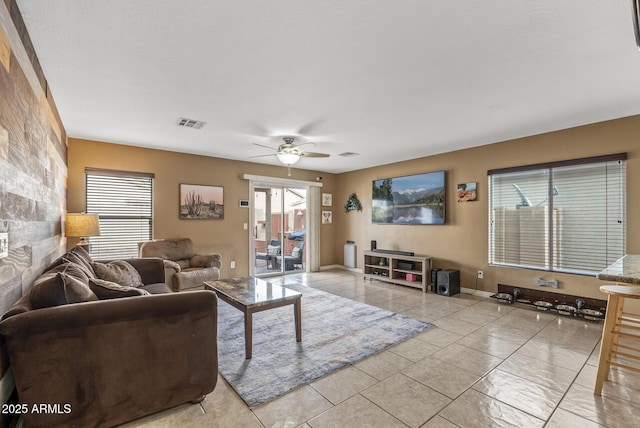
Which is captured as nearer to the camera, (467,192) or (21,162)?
(21,162)

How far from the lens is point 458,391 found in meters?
2.16

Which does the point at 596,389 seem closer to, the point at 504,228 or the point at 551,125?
the point at 504,228

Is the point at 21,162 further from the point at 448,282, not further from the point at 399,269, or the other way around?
the point at 399,269

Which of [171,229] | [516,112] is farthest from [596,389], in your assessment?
[171,229]

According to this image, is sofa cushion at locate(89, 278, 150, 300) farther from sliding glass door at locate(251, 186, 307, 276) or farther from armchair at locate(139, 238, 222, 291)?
sliding glass door at locate(251, 186, 307, 276)

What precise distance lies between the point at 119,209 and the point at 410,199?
521 cm

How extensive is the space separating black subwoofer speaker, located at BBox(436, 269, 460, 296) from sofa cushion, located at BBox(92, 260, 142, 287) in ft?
14.5

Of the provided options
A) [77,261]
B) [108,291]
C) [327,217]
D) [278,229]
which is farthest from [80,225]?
[327,217]

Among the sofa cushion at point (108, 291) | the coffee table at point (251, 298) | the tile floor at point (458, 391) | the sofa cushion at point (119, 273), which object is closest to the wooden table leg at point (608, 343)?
the tile floor at point (458, 391)

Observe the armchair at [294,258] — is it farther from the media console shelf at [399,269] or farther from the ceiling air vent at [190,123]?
the ceiling air vent at [190,123]

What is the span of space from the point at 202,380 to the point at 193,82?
244 centimetres

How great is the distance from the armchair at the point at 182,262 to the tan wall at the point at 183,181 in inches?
15.3

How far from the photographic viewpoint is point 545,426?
1.80 meters

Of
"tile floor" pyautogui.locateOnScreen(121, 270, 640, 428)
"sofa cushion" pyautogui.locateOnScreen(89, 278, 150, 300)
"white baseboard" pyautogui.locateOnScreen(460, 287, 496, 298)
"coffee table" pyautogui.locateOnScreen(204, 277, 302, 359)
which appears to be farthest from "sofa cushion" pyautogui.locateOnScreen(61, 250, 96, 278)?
"white baseboard" pyautogui.locateOnScreen(460, 287, 496, 298)
